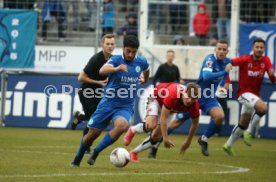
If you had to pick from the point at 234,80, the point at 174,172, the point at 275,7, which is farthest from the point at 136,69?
the point at 275,7

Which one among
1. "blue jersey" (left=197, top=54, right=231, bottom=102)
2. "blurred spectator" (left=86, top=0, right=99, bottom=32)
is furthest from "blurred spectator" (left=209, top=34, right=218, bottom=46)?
"blue jersey" (left=197, top=54, right=231, bottom=102)

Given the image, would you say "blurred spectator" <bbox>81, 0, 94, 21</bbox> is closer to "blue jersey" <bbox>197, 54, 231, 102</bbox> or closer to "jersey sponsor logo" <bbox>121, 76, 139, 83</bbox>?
"blue jersey" <bbox>197, 54, 231, 102</bbox>

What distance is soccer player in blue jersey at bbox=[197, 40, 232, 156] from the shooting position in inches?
703

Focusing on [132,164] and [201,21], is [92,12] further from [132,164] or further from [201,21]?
[132,164]

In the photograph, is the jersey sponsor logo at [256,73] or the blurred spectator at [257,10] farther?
the blurred spectator at [257,10]

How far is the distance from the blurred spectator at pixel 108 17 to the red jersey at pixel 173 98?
35.5ft

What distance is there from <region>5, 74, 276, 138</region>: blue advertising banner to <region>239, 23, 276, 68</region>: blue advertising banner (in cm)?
172

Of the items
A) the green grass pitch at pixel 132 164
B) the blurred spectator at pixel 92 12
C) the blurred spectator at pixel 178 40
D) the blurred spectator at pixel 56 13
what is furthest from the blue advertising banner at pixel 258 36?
the blurred spectator at pixel 56 13

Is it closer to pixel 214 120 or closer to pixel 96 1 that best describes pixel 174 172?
pixel 214 120

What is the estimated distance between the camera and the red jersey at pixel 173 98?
49.0ft

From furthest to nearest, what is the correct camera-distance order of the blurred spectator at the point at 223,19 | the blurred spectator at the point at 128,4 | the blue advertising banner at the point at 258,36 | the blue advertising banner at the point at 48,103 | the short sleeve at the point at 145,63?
the blurred spectator at the point at 128,4 < the blurred spectator at the point at 223,19 < the blue advertising banner at the point at 258,36 < the blue advertising banner at the point at 48,103 < the short sleeve at the point at 145,63

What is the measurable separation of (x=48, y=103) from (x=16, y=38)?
102 inches

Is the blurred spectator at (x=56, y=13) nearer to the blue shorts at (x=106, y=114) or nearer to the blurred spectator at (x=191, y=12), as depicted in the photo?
the blurred spectator at (x=191, y=12)

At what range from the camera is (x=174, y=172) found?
13.4 metres
